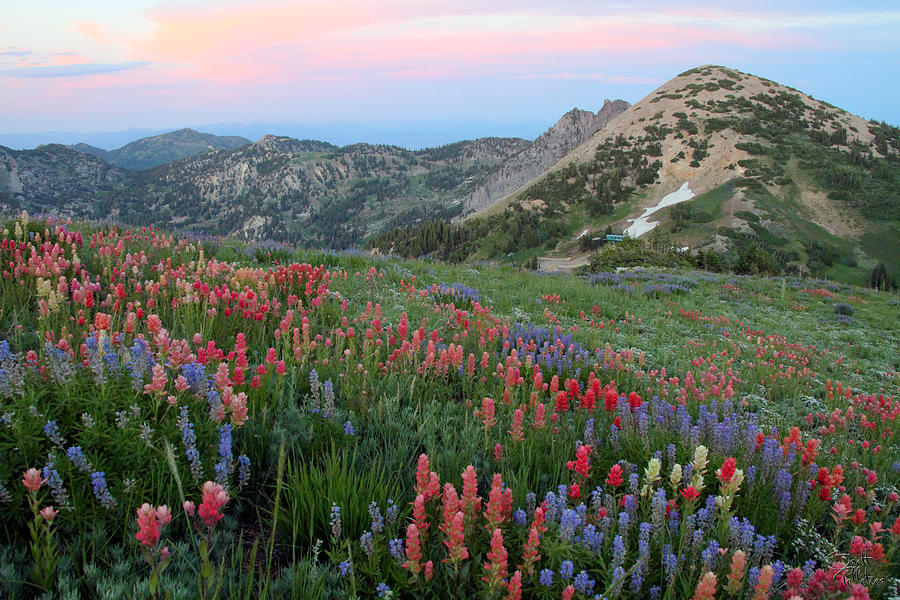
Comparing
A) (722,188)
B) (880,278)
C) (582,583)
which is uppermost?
(722,188)

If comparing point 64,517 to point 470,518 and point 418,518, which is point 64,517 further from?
point 470,518

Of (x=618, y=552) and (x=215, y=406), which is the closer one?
(x=618, y=552)

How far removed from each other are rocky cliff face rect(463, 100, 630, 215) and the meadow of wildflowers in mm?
156066

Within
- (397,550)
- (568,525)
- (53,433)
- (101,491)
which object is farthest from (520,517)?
(53,433)

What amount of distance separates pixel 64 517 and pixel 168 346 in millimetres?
1232

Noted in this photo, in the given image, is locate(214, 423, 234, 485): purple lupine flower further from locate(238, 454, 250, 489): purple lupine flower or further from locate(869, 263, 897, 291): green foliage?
locate(869, 263, 897, 291): green foliage

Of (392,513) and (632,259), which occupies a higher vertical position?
(392,513)

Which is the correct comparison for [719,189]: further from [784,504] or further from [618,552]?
[618,552]

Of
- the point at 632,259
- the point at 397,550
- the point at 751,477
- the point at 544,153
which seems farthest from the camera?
the point at 544,153

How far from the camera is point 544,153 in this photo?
16538cm

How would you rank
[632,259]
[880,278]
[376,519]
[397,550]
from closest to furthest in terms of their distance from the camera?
1. [397,550]
2. [376,519]
3. [632,259]
4. [880,278]

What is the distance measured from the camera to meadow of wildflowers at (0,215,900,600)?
199 centimetres

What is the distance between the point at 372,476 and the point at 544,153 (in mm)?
174068

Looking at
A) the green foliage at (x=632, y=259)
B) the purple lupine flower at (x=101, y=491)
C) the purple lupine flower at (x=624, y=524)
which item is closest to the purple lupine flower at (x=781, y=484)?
the purple lupine flower at (x=624, y=524)
